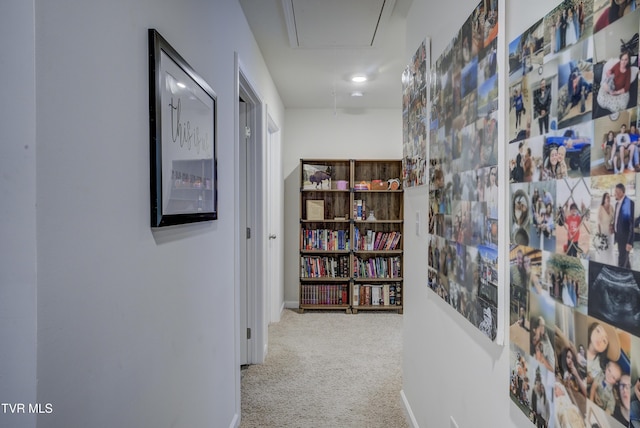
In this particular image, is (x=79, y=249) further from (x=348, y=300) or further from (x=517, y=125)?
(x=348, y=300)

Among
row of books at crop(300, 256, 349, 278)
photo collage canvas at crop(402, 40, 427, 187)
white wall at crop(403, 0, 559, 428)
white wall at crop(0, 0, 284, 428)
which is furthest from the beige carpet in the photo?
photo collage canvas at crop(402, 40, 427, 187)

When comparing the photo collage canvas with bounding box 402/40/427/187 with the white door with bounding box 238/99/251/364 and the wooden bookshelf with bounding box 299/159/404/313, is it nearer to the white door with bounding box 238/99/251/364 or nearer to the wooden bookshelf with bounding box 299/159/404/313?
the white door with bounding box 238/99/251/364

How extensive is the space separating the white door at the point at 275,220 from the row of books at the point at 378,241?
38.1 inches

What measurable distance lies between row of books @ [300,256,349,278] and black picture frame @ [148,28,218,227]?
297cm

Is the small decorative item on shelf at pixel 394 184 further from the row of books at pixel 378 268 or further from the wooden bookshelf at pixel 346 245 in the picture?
the row of books at pixel 378 268

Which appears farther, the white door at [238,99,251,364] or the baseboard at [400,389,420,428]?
the white door at [238,99,251,364]

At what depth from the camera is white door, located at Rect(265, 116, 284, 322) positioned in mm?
3927

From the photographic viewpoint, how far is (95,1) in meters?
0.83

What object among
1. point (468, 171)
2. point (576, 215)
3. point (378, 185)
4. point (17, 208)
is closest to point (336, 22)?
point (468, 171)

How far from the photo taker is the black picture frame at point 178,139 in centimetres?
110

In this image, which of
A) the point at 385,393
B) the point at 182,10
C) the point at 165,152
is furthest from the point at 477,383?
the point at 182,10

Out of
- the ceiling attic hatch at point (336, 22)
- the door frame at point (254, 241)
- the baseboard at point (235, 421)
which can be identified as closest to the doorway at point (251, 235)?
the door frame at point (254, 241)

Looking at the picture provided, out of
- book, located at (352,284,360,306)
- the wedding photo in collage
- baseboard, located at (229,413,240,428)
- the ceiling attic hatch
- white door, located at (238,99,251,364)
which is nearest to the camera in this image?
the wedding photo in collage

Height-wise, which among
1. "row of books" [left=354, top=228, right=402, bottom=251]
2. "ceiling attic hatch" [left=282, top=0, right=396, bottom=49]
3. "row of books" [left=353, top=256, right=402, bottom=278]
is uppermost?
"ceiling attic hatch" [left=282, top=0, right=396, bottom=49]
